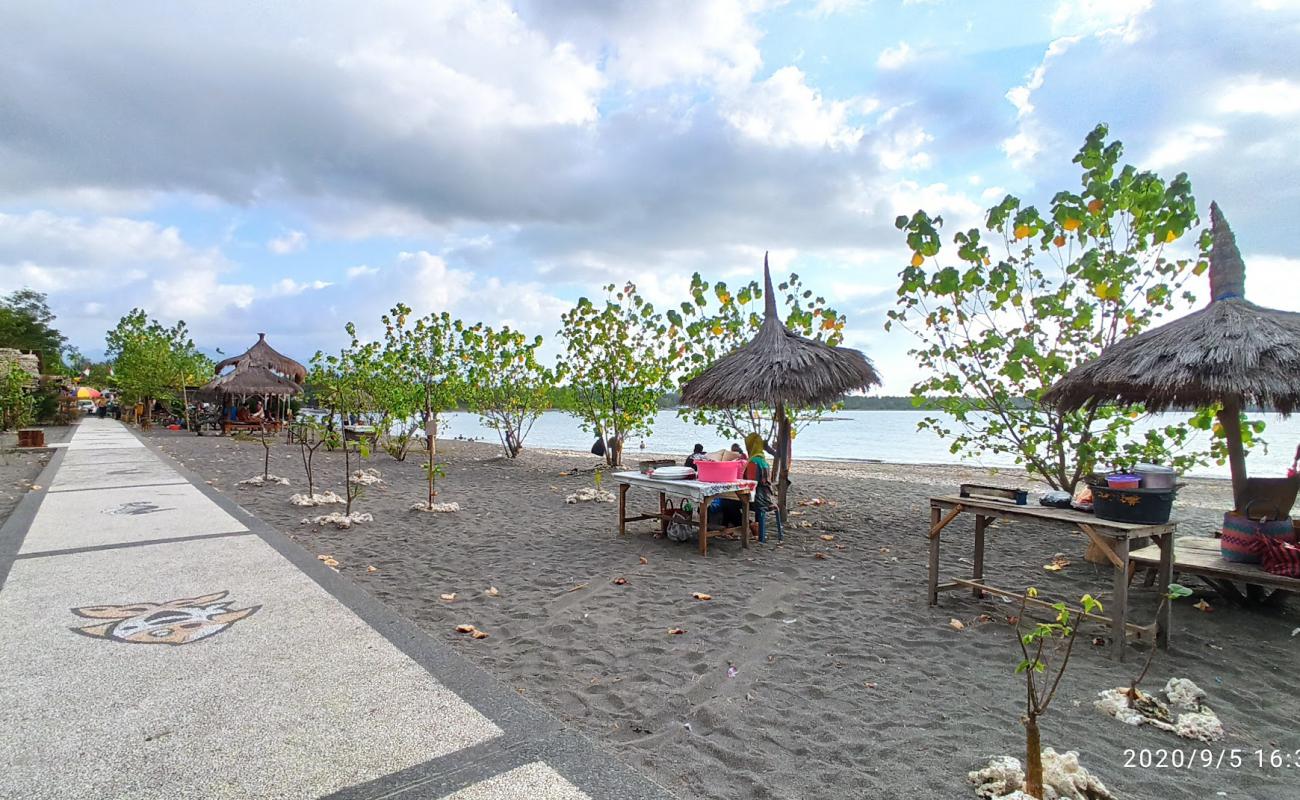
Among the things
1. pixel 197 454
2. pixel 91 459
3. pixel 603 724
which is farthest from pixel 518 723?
pixel 197 454

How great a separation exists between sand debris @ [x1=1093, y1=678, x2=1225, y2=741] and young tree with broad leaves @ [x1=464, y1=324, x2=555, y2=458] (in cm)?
1279

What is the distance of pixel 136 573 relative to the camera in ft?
14.8

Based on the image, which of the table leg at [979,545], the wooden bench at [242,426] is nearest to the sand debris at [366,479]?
the table leg at [979,545]

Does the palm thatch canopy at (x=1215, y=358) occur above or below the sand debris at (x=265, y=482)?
above

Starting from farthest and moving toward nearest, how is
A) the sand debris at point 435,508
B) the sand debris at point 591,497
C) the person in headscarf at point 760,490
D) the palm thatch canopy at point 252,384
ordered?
1. the palm thatch canopy at point 252,384
2. the sand debris at point 591,497
3. the sand debris at point 435,508
4. the person in headscarf at point 760,490

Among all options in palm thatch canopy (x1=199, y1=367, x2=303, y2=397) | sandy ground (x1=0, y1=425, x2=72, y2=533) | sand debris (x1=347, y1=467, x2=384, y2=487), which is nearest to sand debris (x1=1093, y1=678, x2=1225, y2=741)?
sandy ground (x1=0, y1=425, x2=72, y2=533)

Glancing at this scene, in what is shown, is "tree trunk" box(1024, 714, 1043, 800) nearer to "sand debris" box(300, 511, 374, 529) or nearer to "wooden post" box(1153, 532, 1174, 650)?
"wooden post" box(1153, 532, 1174, 650)

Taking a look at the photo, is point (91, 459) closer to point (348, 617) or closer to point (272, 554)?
point (272, 554)

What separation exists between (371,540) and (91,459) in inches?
423

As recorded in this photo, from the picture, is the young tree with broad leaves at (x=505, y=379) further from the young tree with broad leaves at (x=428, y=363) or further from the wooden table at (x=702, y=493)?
the wooden table at (x=702, y=493)

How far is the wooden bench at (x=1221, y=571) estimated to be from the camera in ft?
11.9

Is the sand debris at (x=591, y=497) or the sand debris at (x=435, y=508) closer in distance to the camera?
the sand debris at (x=435, y=508)
